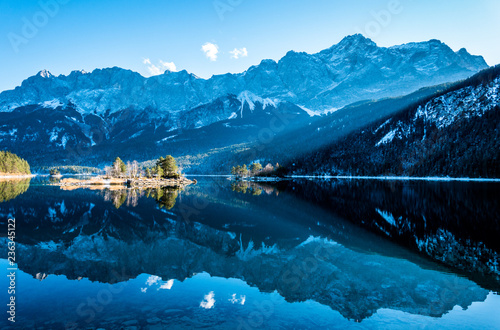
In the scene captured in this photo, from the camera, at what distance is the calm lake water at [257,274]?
52.6ft

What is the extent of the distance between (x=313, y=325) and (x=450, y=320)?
24.4 feet

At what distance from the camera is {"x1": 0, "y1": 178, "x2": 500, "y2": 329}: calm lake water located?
52.6 feet

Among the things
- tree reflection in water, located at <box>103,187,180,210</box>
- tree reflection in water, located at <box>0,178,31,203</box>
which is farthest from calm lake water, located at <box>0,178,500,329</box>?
tree reflection in water, located at <box>0,178,31,203</box>

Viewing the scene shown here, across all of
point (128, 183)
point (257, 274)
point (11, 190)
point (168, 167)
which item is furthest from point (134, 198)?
point (168, 167)

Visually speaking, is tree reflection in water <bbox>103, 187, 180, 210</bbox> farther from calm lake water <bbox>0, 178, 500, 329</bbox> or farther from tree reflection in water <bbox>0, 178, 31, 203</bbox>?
tree reflection in water <bbox>0, 178, 31, 203</bbox>

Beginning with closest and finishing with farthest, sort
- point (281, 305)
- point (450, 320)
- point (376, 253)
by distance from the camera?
1. point (450, 320)
2. point (281, 305)
3. point (376, 253)

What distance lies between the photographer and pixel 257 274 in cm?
2391

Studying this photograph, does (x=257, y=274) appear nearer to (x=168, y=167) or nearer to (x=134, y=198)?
(x=134, y=198)

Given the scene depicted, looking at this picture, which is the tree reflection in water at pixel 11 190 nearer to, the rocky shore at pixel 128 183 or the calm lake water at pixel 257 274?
the rocky shore at pixel 128 183

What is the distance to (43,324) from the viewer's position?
14.4 metres

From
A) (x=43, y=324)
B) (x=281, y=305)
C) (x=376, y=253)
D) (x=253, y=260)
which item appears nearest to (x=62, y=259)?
(x=43, y=324)

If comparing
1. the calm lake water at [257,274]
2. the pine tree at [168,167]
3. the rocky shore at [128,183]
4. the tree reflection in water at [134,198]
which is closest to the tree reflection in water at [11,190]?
the rocky shore at [128,183]

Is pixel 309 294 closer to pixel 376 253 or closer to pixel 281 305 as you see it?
pixel 281 305

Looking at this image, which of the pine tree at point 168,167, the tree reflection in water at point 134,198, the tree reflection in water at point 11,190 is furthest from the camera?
the pine tree at point 168,167
